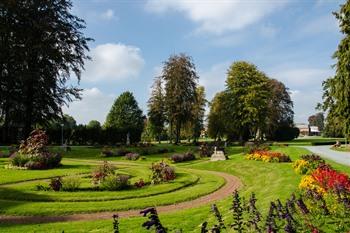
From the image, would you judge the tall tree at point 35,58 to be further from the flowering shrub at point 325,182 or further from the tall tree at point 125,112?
the tall tree at point 125,112

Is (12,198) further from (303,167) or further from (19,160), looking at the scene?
(303,167)

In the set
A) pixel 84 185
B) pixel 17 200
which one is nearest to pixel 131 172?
pixel 84 185

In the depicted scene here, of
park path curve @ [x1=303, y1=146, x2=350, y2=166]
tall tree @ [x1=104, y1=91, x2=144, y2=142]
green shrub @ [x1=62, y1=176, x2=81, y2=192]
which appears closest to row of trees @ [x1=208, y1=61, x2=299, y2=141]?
tall tree @ [x1=104, y1=91, x2=144, y2=142]

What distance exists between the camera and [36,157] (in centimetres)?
2739

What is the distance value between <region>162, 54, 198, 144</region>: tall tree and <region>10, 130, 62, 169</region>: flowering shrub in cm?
3682

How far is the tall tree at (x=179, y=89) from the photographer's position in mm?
64625

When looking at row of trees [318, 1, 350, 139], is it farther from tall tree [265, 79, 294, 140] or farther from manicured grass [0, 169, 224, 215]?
tall tree [265, 79, 294, 140]

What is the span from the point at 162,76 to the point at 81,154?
2850cm

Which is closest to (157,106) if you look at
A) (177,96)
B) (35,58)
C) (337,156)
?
(177,96)

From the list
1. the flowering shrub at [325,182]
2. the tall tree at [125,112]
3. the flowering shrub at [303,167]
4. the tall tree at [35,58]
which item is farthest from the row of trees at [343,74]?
the tall tree at [125,112]

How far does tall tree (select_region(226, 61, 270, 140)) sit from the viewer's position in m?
66.7

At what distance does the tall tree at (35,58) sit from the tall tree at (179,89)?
64.8 ft

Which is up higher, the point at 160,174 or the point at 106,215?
the point at 160,174

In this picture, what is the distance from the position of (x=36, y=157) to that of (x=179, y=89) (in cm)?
3912
